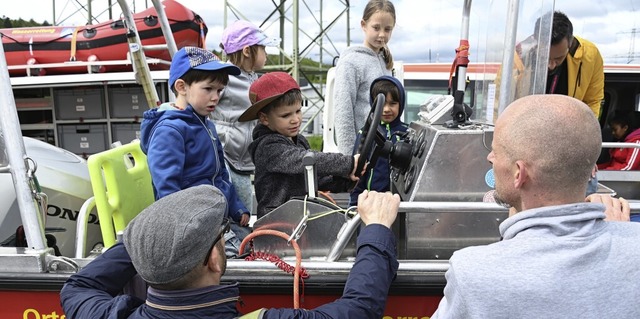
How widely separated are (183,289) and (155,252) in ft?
0.39

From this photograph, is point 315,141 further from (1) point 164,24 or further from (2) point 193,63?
(2) point 193,63

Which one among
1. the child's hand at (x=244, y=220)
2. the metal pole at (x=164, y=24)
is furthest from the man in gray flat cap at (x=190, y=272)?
the metal pole at (x=164, y=24)

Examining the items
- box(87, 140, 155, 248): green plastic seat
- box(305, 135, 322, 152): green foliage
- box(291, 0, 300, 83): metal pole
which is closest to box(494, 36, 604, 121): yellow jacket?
box(87, 140, 155, 248): green plastic seat

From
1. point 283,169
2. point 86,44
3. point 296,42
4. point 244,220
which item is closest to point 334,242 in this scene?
point 283,169

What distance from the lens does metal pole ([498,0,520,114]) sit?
6.02 ft

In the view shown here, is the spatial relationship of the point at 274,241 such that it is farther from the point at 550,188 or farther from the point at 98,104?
the point at 98,104

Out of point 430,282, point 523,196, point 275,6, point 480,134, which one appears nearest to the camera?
point 523,196

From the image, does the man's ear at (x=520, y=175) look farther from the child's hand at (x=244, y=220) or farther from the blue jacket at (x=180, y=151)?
the child's hand at (x=244, y=220)

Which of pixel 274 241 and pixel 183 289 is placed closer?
pixel 183 289

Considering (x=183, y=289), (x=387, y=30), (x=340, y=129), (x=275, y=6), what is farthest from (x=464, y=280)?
(x=275, y=6)

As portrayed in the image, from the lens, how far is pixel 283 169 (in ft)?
6.84

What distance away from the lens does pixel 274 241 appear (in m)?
1.86

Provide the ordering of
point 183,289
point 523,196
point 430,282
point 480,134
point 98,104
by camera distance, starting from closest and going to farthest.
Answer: point 523,196 → point 183,289 → point 430,282 → point 480,134 → point 98,104

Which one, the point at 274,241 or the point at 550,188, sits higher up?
the point at 550,188
